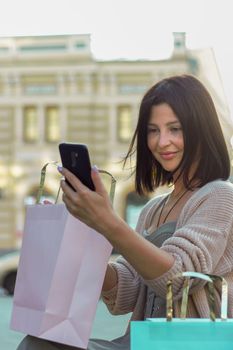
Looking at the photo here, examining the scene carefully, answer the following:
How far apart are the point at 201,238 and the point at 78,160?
346 millimetres

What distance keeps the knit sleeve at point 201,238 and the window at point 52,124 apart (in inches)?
684

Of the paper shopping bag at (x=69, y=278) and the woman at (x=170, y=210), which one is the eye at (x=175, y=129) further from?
the paper shopping bag at (x=69, y=278)

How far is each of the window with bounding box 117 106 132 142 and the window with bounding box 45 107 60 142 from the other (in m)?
1.43

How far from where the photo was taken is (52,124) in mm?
19234

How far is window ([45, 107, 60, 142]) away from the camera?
19156 mm

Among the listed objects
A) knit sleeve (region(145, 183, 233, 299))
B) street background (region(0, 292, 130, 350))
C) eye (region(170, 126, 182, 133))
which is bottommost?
street background (region(0, 292, 130, 350))

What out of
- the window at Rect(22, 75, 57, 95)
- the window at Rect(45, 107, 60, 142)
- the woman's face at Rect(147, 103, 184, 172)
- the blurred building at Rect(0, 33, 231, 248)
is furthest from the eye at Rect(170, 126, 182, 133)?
the window at Rect(22, 75, 57, 95)

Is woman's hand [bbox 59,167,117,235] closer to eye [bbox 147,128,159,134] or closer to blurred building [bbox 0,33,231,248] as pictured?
eye [bbox 147,128,159,134]

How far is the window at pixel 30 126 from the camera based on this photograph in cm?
1923

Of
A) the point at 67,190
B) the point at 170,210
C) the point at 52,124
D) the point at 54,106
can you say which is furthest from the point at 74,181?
the point at 54,106

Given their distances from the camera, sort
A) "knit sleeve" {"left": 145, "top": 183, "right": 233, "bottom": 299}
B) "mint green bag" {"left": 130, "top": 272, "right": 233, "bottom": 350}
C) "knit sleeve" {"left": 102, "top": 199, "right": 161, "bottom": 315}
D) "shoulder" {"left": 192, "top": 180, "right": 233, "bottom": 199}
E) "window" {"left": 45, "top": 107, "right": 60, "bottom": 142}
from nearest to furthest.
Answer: "mint green bag" {"left": 130, "top": 272, "right": 233, "bottom": 350}
"knit sleeve" {"left": 145, "top": 183, "right": 233, "bottom": 299}
"shoulder" {"left": 192, "top": 180, "right": 233, "bottom": 199}
"knit sleeve" {"left": 102, "top": 199, "right": 161, "bottom": 315}
"window" {"left": 45, "top": 107, "right": 60, "bottom": 142}

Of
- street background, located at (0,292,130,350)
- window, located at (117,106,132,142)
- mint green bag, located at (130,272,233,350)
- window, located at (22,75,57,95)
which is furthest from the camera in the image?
window, located at (22,75,57,95)

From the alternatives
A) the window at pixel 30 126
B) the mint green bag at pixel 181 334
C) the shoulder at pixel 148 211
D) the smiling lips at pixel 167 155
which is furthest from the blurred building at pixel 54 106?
the mint green bag at pixel 181 334

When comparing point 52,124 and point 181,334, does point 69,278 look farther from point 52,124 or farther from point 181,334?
point 52,124
